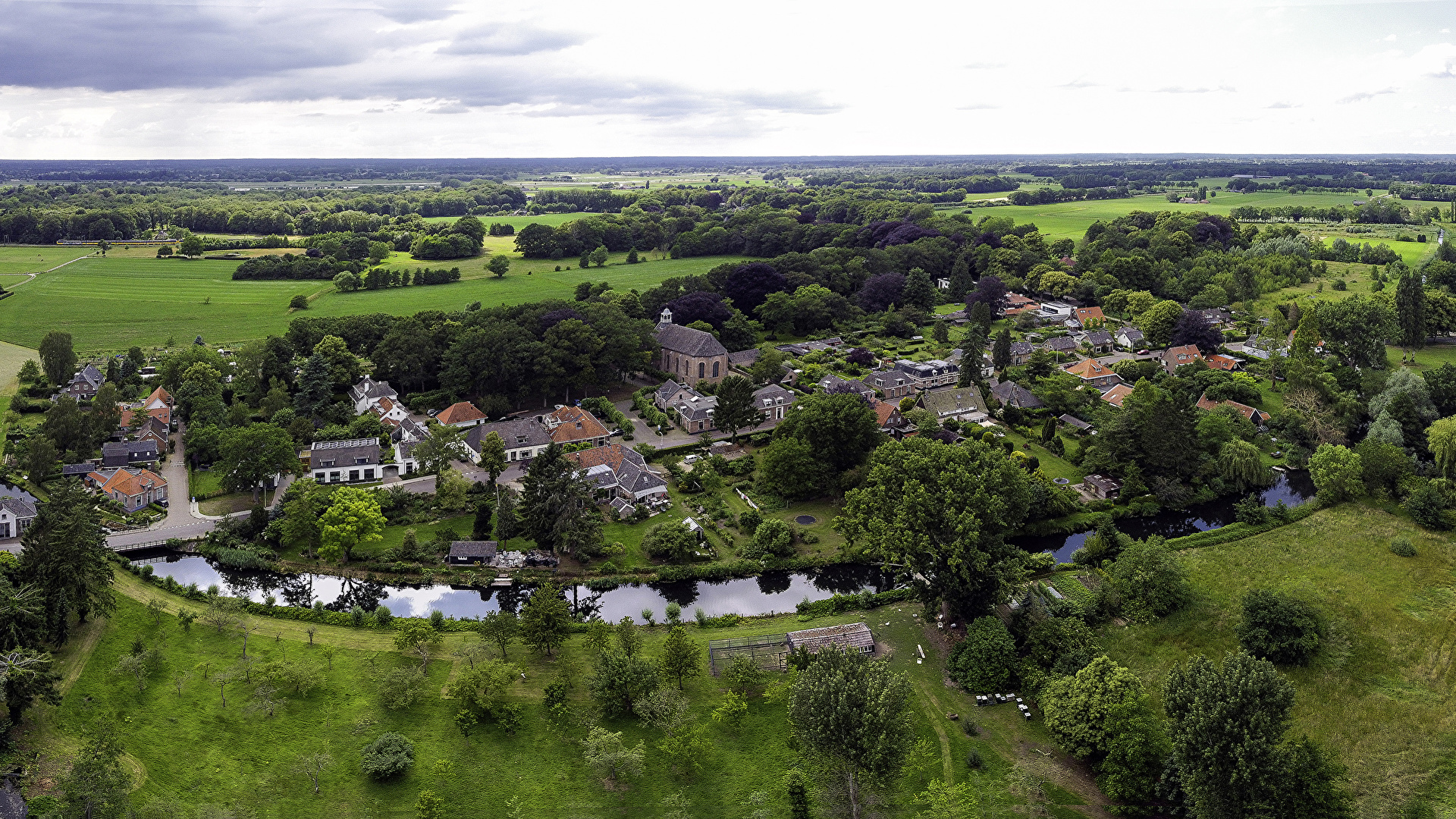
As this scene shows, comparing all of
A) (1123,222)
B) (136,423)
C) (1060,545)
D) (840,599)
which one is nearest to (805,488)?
(840,599)

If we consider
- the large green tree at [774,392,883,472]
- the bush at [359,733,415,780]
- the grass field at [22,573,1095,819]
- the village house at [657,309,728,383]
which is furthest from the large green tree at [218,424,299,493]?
the village house at [657,309,728,383]

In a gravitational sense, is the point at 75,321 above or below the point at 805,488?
above

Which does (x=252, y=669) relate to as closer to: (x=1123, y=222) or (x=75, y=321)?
(x=75, y=321)

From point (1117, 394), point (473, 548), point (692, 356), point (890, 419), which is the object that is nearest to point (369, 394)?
point (692, 356)

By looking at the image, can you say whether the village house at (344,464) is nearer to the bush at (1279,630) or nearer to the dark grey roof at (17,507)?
the dark grey roof at (17,507)

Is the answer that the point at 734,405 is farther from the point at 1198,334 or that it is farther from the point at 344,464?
the point at 1198,334
